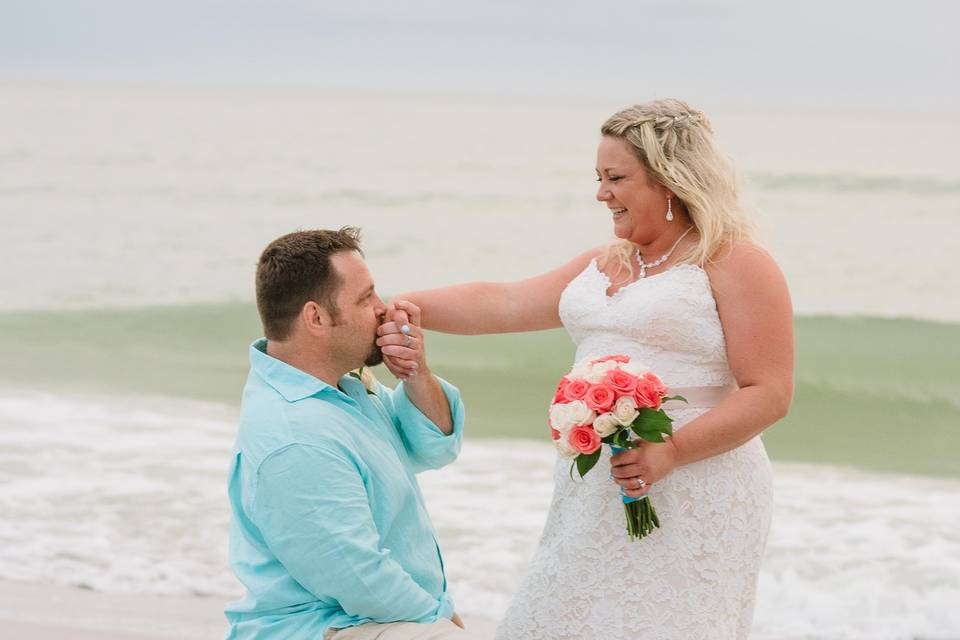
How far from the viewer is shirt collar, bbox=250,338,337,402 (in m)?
2.91

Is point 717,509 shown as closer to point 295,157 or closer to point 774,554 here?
point 774,554

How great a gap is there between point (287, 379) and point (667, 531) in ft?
3.47

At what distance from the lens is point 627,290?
10.8ft

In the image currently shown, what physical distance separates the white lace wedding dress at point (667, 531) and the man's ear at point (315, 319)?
2.47 feet

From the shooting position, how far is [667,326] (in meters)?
3.17

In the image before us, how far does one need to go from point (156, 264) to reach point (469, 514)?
53.3ft

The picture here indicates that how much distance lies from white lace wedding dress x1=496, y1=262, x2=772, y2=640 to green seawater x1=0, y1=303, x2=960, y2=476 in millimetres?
7840

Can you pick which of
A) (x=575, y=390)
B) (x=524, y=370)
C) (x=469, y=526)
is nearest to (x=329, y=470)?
(x=575, y=390)

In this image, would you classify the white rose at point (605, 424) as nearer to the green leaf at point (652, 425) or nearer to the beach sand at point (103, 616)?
the green leaf at point (652, 425)

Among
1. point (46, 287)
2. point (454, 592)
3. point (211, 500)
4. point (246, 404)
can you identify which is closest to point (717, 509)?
point (246, 404)

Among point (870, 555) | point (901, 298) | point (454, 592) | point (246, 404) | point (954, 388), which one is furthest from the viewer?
point (901, 298)

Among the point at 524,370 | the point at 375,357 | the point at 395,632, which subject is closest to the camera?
the point at 395,632

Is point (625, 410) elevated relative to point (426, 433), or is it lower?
elevated

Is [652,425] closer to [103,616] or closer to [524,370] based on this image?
[103,616]
